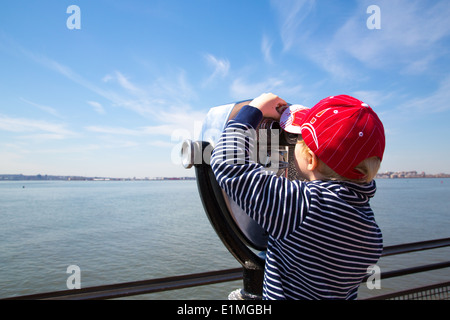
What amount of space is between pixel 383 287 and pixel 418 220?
1269 cm

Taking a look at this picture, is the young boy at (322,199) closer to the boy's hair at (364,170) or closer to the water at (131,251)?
the boy's hair at (364,170)

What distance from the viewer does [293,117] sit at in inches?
42.6

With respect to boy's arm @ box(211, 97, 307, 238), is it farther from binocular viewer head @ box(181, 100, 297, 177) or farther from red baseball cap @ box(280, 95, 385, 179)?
binocular viewer head @ box(181, 100, 297, 177)

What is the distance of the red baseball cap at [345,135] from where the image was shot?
2.77 ft

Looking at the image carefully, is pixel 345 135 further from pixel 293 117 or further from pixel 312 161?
pixel 293 117

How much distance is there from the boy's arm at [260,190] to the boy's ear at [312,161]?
0.08 meters

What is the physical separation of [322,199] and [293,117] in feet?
1.12

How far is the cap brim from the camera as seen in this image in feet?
3.41

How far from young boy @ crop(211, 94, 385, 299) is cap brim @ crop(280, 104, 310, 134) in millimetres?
123

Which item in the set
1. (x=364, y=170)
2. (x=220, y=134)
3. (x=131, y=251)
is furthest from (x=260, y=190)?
(x=131, y=251)

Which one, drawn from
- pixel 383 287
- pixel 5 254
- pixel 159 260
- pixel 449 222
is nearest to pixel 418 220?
pixel 449 222

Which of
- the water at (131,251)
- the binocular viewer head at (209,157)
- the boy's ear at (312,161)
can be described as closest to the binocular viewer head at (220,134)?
the binocular viewer head at (209,157)
